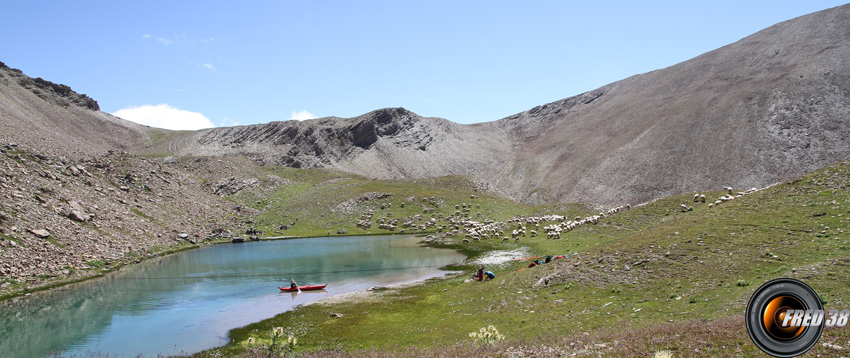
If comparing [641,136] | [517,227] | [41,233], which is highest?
[641,136]

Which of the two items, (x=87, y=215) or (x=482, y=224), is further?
(x=482, y=224)

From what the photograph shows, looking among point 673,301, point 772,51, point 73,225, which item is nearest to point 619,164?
point 772,51

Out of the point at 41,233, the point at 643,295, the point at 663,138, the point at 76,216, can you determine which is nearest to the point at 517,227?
the point at 643,295

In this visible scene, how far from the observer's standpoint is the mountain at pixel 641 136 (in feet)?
328

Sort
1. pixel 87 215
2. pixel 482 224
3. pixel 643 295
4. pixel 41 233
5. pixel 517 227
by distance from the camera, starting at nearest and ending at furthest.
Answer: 1. pixel 643 295
2. pixel 41 233
3. pixel 87 215
4. pixel 517 227
5. pixel 482 224

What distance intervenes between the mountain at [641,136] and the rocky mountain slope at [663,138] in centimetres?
41

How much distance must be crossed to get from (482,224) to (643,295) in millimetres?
56209

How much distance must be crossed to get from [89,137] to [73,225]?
5957 inches

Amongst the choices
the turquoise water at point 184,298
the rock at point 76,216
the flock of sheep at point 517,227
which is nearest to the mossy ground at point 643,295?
the turquoise water at point 184,298

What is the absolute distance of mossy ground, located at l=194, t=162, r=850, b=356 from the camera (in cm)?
1595

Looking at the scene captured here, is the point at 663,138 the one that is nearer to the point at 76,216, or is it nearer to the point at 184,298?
the point at 184,298

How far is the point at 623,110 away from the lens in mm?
166875

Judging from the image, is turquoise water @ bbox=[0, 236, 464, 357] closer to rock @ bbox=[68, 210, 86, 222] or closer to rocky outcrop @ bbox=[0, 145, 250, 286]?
rocky outcrop @ bbox=[0, 145, 250, 286]

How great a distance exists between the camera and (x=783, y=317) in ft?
30.8
